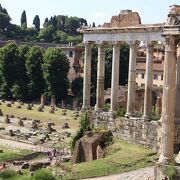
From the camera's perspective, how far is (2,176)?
2356 cm

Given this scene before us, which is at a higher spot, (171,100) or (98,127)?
(171,100)

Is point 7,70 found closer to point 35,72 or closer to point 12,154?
point 35,72

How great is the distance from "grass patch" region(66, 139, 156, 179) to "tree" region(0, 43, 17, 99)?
44.4m

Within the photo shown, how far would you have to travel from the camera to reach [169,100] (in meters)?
19.0

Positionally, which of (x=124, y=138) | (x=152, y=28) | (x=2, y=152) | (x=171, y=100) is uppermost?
(x=152, y=28)

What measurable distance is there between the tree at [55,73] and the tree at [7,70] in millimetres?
7217

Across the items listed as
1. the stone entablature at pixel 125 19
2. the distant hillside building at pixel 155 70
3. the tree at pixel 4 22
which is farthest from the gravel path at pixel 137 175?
the tree at pixel 4 22

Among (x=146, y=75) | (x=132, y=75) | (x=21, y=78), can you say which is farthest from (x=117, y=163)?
(x=21, y=78)

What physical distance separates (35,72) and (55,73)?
4.19m

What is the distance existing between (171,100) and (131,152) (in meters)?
6.81

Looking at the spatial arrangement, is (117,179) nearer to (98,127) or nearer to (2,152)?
(98,127)

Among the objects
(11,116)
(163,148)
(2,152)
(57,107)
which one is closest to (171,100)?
(163,148)

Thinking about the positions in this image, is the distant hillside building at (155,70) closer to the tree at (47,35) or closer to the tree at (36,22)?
the tree at (47,35)

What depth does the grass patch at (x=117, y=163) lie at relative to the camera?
22.3 meters
